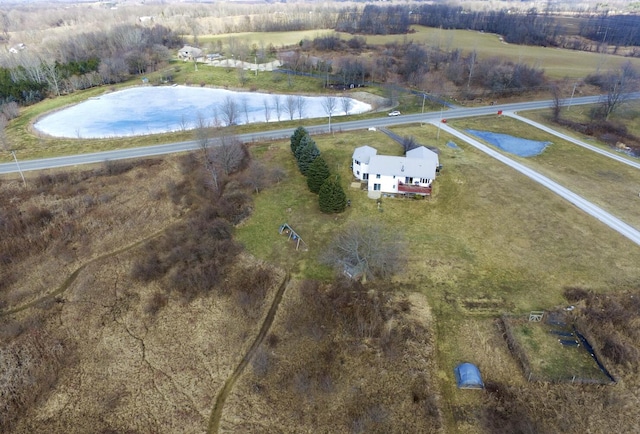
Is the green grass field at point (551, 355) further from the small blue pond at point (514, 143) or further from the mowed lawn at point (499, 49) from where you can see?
the mowed lawn at point (499, 49)

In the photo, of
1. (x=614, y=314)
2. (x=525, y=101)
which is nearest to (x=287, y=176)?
(x=614, y=314)

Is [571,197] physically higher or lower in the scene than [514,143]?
lower

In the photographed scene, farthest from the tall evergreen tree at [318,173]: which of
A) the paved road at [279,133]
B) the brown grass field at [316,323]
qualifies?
the paved road at [279,133]


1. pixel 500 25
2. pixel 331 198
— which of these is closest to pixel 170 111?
pixel 331 198

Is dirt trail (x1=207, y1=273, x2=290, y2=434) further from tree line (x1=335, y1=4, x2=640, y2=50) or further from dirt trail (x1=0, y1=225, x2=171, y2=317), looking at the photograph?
tree line (x1=335, y1=4, x2=640, y2=50)

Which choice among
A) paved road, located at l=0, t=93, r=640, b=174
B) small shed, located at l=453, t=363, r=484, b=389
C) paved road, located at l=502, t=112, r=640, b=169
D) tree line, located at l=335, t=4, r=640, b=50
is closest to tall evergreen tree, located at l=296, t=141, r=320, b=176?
paved road, located at l=0, t=93, r=640, b=174

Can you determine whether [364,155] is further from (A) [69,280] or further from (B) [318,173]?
(A) [69,280]
